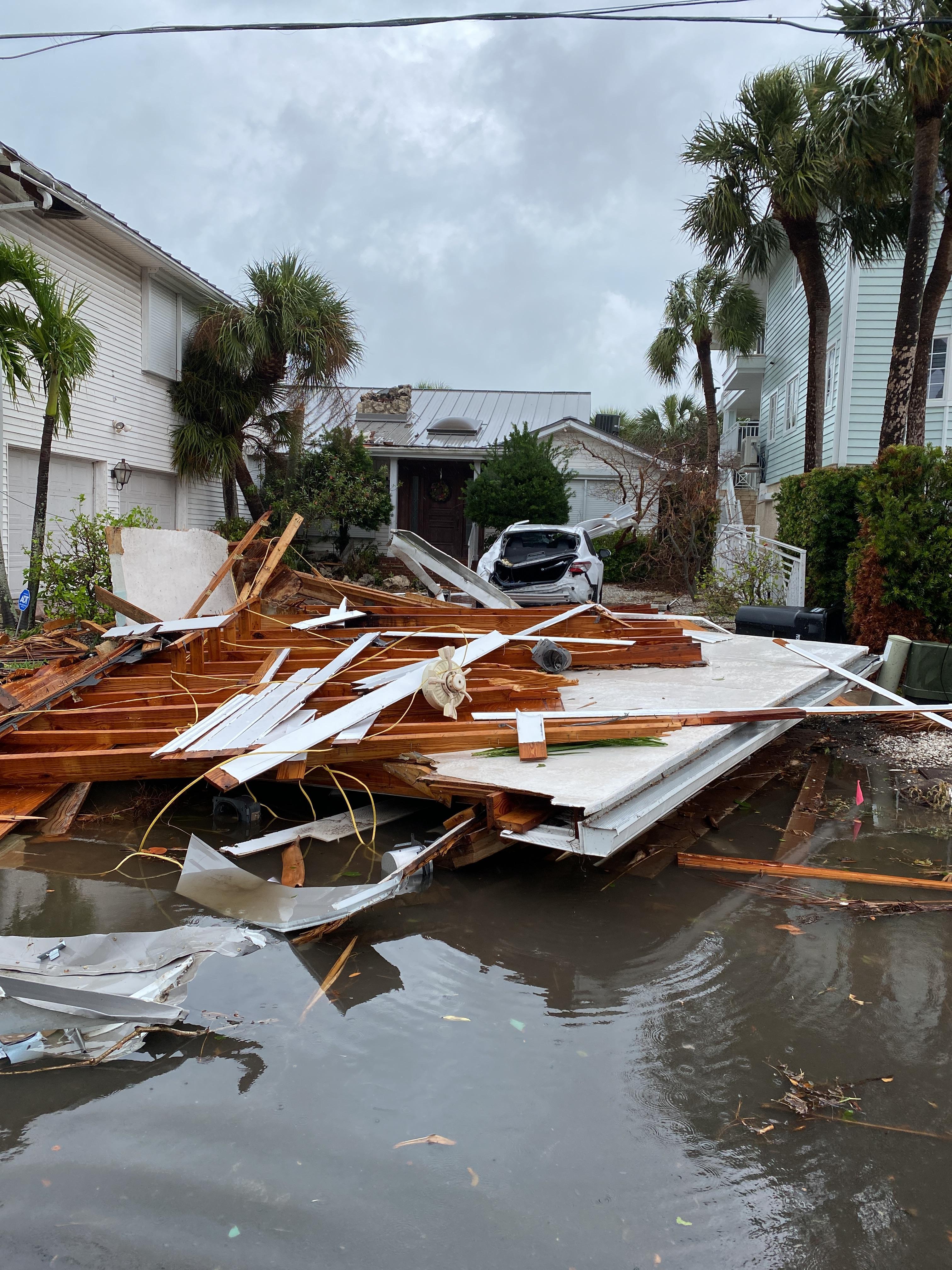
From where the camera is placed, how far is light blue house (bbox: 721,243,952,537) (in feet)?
53.8

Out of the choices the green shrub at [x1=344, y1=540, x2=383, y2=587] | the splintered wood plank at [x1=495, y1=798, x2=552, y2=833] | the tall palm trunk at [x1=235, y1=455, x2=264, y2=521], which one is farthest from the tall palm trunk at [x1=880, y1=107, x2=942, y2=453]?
the tall palm trunk at [x1=235, y1=455, x2=264, y2=521]

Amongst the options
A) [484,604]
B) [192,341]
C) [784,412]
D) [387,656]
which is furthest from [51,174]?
[784,412]

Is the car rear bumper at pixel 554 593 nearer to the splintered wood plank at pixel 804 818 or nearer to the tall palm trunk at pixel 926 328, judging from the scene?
the tall palm trunk at pixel 926 328

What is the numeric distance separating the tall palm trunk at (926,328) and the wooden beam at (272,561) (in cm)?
850

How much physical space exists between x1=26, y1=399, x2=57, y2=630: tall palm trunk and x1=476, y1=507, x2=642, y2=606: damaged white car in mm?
5718

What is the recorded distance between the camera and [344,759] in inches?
193

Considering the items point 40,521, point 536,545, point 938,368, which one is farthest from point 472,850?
point 938,368

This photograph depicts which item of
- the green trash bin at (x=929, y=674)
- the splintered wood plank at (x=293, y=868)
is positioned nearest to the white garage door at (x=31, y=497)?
the splintered wood plank at (x=293, y=868)

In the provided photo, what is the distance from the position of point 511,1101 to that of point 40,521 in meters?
9.98

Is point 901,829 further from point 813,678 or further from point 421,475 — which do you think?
point 421,475

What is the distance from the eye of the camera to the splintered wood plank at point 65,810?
5094mm

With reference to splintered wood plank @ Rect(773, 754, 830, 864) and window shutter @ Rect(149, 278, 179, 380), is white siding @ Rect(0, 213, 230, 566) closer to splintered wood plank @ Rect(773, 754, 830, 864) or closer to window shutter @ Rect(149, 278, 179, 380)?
window shutter @ Rect(149, 278, 179, 380)

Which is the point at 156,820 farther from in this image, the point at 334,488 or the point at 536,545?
the point at 334,488

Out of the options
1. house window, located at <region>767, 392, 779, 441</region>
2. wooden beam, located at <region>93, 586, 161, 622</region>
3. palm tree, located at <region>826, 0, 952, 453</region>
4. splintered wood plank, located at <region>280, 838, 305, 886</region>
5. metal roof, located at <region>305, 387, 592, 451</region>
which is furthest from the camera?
house window, located at <region>767, 392, 779, 441</region>
